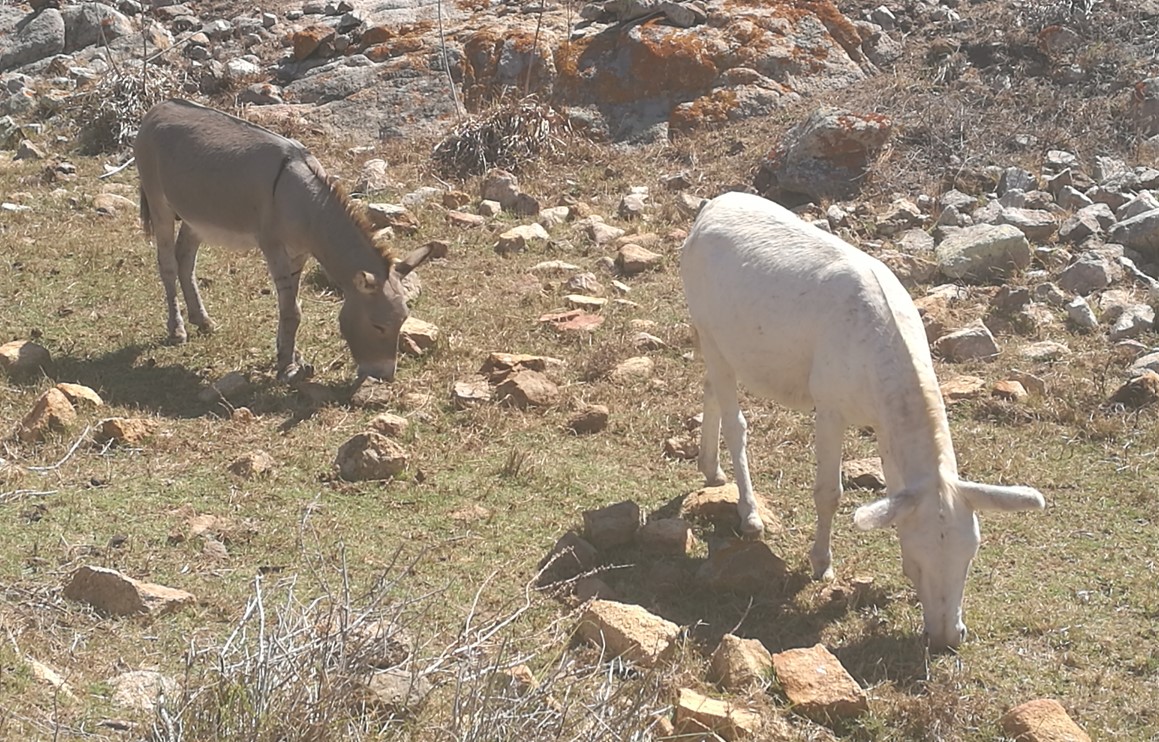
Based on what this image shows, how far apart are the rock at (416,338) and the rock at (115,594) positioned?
3.99 metres

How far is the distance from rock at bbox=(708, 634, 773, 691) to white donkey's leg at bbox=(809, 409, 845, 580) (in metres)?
0.92

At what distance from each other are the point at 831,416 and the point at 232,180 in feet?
16.8

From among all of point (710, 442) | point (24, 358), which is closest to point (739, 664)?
point (710, 442)

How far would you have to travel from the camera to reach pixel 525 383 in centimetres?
841

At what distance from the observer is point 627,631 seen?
17.4 feet

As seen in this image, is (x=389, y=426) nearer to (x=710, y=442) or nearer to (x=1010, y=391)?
(x=710, y=442)

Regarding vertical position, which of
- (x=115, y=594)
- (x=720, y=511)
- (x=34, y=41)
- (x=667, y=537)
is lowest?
(x=34, y=41)

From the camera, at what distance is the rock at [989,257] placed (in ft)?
34.0

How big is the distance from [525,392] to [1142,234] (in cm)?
544

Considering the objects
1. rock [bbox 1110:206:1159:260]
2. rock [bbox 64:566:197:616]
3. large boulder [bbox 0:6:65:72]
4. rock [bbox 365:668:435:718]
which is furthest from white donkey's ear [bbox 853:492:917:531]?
large boulder [bbox 0:6:65:72]

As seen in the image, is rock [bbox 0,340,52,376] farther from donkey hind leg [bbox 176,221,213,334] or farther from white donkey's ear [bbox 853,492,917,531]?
white donkey's ear [bbox 853,492,917,531]

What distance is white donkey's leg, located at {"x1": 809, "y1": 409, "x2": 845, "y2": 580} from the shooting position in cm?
607

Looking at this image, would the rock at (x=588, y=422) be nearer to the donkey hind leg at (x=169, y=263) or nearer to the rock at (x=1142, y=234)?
the donkey hind leg at (x=169, y=263)

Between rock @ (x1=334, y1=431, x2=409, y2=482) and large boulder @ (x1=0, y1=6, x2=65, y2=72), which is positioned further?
large boulder @ (x1=0, y1=6, x2=65, y2=72)
